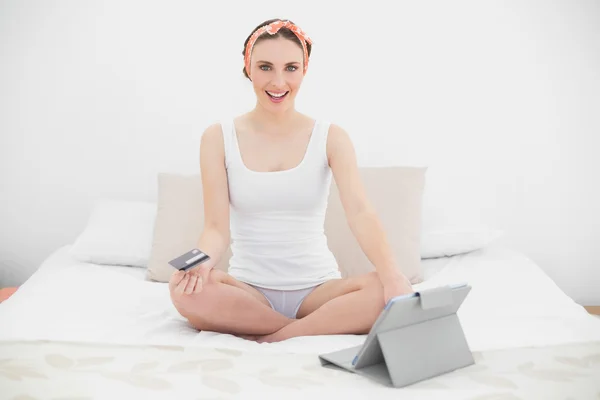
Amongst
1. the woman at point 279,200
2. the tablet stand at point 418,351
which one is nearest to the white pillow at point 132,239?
the woman at point 279,200

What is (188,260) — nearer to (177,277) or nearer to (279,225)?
(177,277)

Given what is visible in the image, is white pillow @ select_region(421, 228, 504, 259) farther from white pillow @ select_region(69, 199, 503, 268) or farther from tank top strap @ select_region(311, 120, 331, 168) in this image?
tank top strap @ select_region(311, 120, 331, 168)

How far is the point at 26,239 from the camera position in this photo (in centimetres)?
284

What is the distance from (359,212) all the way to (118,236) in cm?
104

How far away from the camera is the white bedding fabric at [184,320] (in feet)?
5.11

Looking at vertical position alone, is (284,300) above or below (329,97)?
below

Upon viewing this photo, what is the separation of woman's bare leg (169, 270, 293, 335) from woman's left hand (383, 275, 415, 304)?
289 millimetres

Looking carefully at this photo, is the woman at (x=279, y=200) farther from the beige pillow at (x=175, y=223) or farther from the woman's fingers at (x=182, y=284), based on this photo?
the beige pillow at (x=175, y=223)

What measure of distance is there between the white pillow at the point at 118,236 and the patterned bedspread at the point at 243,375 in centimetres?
94

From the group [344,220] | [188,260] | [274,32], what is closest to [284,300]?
[188,260]

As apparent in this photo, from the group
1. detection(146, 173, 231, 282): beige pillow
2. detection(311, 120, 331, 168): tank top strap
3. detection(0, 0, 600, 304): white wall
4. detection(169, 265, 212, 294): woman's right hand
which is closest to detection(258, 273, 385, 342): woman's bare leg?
detection(169, 265, 212, 294): woman's right hand

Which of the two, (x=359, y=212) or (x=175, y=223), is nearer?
(x=359, y=212)

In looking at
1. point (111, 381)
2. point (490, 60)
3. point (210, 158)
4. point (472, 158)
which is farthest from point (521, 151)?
point (111, 381)

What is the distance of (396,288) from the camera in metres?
1.57
